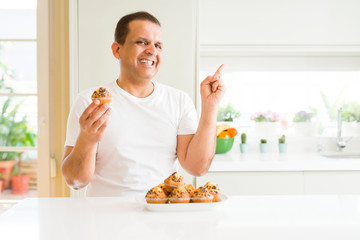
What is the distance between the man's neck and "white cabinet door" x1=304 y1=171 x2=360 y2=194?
1.35 m

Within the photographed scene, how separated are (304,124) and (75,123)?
229 cm

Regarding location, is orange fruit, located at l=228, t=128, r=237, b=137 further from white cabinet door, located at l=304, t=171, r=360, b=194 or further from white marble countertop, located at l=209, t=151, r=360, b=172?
white cabinet door, located at l=304, t=171, r=360, b=194

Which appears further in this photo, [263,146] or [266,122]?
[266,122]

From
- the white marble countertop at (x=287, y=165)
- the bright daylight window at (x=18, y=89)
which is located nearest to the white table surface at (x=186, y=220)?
the white marble countertop at (x=287, y=165)

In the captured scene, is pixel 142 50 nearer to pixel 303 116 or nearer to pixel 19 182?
pixel 19 182

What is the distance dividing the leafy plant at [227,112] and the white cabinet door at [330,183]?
Result: 95cm

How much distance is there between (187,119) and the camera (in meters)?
1.92

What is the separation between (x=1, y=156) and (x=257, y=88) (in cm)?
215

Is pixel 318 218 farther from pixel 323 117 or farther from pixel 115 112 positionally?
pixel 323 117

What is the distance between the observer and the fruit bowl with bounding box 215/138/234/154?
3080 millimetres

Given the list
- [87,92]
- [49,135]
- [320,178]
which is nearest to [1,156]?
[49,135]

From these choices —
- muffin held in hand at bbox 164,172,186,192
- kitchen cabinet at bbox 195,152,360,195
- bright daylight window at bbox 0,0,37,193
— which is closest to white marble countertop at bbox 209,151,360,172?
kitchen cabinet at bbox 195,152,360,195

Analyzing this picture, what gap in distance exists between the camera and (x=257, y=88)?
358 centimetres

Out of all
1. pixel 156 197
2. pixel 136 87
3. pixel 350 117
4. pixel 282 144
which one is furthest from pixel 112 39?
pixel 350 117
